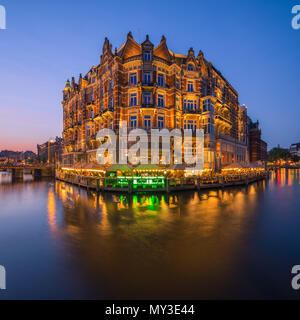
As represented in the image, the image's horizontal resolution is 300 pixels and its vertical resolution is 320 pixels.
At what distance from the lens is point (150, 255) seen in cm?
639

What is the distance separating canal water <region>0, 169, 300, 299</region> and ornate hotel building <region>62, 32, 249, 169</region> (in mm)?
20689

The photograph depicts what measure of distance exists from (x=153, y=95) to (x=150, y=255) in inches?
1051

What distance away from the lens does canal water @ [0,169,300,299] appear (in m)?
4.62

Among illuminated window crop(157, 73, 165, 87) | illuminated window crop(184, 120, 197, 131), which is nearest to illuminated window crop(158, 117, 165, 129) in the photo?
illuminated window crop(184, 120, 197, 131)

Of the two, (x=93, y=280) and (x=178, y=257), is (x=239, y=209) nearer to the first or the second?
(x=178, y=257)

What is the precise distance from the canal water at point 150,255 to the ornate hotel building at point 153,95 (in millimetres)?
20689

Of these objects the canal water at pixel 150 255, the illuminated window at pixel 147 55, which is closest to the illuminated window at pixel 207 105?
the illuminated window at pixel 147 55

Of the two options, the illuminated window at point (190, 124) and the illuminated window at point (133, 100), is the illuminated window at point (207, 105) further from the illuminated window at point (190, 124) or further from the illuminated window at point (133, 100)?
the illuminated window at point (133, 100)

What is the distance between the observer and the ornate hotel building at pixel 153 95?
93.7 ft

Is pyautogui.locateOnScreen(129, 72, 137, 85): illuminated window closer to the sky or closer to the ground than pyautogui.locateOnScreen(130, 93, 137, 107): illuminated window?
closer to the sky

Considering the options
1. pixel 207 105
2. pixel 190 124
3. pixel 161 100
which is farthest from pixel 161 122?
pixel 207 105

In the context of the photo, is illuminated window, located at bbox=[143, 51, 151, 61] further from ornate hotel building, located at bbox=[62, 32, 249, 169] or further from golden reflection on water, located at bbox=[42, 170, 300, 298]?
golden reflection on water, located at bbox=[42, 170, 300, 298]

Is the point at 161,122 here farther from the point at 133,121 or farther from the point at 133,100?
the point at 133,100
